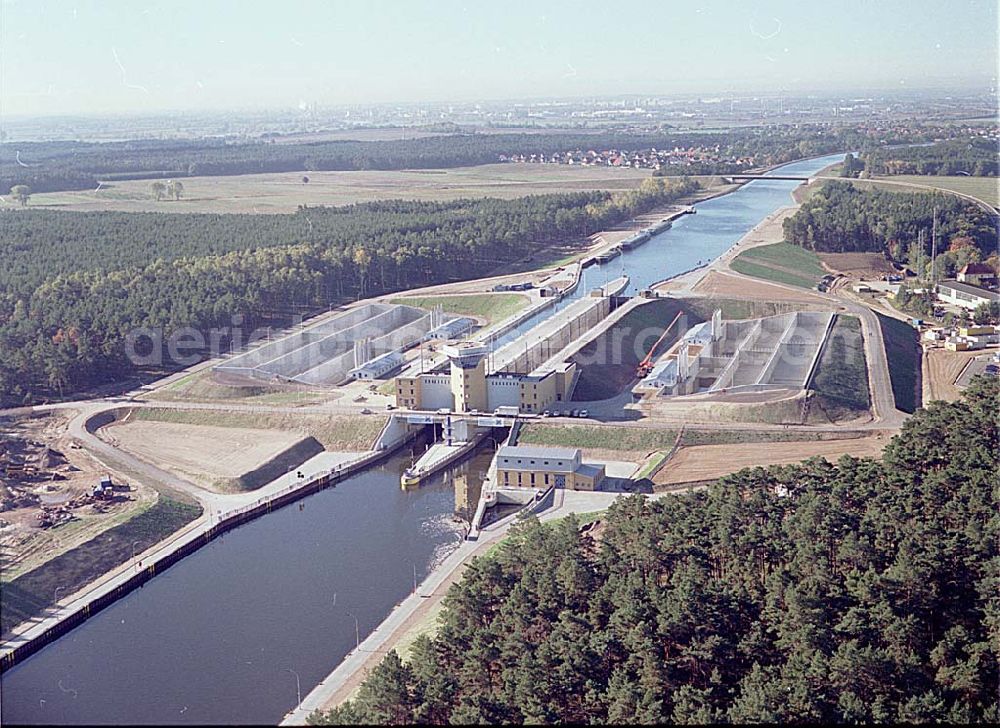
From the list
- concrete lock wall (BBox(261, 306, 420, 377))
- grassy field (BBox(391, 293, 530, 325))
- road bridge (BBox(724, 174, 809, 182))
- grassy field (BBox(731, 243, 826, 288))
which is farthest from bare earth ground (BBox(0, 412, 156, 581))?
road bridge (BBox(724, 174, 809, 182))

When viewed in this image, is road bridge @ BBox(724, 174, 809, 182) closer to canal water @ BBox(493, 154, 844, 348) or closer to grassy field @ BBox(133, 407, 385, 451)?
canal water @ BBox(493, 154, 844, 348)

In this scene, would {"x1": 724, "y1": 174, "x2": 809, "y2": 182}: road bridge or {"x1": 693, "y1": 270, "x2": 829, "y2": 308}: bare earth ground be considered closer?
{"x1": 693, "y1": 270, "x2": 829, "y2": 308}: bare earth ground

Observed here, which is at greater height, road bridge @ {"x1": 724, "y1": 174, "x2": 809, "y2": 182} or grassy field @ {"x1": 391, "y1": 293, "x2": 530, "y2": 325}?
road bridge @ {"x1": 724, "y1": 174, "x2": 809, "y2": 182}

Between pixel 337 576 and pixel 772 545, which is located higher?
pixel 772 545

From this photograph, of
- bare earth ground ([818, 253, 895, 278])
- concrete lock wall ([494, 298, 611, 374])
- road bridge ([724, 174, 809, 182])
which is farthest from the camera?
road bridge ([724, 174, 809, 182])

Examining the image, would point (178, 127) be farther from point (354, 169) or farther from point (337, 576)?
point (337, 576)

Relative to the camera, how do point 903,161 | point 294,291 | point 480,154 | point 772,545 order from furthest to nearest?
point 480,154 < point 903,161 < point 294,291 < point 772,545

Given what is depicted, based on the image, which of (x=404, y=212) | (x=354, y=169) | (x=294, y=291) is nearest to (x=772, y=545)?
(x=294, y=291)
